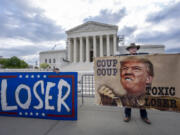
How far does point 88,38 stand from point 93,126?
27160 millimetres

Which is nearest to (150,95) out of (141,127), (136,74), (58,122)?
A: (136,74)

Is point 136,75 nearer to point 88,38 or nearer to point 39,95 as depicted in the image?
point 39,95

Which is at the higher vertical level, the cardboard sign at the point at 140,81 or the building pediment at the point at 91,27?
the building pediment at the point at 91,27

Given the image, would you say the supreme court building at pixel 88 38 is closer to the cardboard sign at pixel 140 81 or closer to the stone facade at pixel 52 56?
the stone facade at pixel 52 56

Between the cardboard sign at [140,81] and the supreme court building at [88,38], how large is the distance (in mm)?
24280

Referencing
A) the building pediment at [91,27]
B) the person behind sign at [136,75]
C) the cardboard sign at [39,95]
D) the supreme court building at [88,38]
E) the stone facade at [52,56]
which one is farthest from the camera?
the stone facade at [52,56]

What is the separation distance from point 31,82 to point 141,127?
9.85ft

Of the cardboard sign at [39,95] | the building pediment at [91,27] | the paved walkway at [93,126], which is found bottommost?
the paved walkway at [93,126]

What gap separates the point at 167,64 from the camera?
2.03 m

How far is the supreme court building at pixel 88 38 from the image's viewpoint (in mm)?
26078

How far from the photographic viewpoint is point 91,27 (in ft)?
88.3

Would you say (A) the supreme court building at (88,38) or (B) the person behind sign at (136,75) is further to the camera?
(A) the supreme court building at (88,38)

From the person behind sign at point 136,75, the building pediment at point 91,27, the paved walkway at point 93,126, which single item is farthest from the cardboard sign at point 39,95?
the building pediment at point 91,27

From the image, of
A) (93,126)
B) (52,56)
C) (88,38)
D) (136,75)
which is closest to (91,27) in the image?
(88,38)
